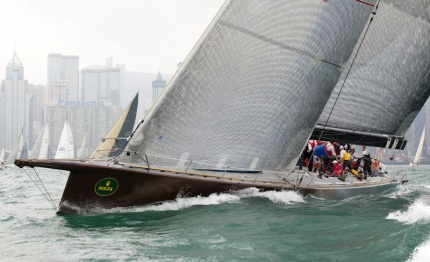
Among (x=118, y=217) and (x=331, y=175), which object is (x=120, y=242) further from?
(x=331, y=175)

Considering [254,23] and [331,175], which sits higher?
[254,23]

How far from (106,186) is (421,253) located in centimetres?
576

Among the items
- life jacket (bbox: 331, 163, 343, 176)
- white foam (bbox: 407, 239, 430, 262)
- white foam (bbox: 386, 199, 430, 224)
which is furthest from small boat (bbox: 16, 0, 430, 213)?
white foam (bbox: 407, 239, 430, 262)

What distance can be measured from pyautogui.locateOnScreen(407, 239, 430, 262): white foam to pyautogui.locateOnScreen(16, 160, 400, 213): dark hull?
465cm

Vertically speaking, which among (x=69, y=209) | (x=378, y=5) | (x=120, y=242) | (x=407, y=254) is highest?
(x=378, y=5)

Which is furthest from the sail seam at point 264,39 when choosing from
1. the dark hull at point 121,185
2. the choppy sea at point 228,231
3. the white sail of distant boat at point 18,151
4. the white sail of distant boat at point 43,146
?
the white sail of distant boat at point 18,151

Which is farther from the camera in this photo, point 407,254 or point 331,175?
point 331,175

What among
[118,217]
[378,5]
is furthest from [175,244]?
[378,5]

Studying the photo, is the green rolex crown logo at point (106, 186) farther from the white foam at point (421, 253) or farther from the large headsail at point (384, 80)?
the large headsail at point (384, 80)

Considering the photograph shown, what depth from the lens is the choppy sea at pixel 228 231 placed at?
8039 millimetres

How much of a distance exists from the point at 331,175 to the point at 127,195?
599cm

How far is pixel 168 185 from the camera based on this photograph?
1143 cm

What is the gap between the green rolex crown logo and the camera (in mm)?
11055

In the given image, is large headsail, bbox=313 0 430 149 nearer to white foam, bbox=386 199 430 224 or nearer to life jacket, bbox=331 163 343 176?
life jacket, bbox=331 163 343 176
